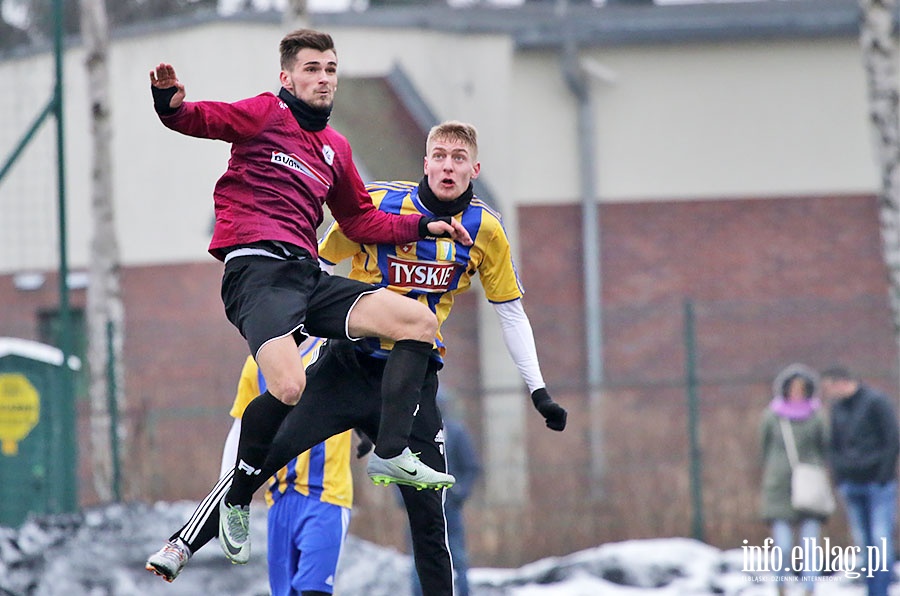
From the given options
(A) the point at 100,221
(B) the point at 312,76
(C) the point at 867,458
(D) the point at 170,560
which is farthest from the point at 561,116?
(D) the point at 170,560

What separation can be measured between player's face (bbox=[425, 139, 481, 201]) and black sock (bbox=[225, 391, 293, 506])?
115 cm

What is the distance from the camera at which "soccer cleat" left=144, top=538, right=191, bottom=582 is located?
5.57 metres

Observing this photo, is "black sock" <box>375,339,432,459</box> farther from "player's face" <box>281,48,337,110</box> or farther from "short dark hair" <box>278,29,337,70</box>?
"short dark hair" <box>278,29,337,70</box>

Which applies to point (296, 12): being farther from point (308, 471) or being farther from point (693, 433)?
point (308, 471)

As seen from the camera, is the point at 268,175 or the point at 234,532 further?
the point at 234,532

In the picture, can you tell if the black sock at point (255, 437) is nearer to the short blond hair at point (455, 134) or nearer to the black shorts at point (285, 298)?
the black shorts at point (285, 298)

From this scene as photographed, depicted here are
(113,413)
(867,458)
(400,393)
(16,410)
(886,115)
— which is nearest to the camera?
(400,393)

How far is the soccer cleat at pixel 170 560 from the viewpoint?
18.3ft

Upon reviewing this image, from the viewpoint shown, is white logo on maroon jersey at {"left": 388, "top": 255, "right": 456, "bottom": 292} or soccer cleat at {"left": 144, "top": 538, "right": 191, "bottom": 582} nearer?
soccer cleat at {"left": 144, "top": 538, "right": 191, "bottom": 582}

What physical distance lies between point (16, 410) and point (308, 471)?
16.8ft

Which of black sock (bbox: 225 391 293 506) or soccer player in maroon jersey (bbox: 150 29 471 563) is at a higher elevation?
soccer player in maroon jersey (bbox: 150 29 471 563)

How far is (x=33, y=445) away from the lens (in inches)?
Answer: 443

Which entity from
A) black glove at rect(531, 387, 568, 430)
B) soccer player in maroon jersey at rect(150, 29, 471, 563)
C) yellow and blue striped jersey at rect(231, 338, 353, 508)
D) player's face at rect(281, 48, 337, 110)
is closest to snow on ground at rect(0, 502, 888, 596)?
yellow and blue striped jersey at rect(231, 338, 353, 508)

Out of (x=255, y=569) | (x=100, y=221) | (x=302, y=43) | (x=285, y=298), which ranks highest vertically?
(x=100, y=221)
